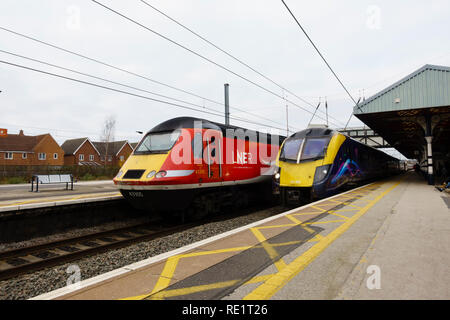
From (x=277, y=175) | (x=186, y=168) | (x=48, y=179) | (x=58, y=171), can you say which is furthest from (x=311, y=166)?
(x=58, y=171)

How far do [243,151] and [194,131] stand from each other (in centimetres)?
293

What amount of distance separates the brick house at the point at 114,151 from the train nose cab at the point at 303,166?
49038mm

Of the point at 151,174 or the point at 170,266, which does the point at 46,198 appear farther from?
the point at 170,266

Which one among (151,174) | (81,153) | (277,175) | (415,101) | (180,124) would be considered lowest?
(277,175)

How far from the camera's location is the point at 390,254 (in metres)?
3.89

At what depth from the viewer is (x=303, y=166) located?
10.0 m

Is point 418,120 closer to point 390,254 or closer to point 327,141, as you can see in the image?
point 327,141

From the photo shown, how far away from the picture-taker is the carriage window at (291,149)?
10.5 metres

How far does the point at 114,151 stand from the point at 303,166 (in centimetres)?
5337

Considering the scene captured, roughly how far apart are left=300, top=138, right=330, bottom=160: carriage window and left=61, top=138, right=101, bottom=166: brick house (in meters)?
48.2

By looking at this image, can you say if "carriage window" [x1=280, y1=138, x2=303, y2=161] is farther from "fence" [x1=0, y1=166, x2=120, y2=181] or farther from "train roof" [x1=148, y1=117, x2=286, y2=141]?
"fence" [x1=0, y1=166, x2=120, y2=181]

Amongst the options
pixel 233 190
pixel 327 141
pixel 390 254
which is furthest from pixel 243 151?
pixel 390 254

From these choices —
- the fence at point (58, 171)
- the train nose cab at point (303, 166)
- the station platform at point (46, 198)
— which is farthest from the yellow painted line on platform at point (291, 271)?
the fence at point (58, 171)
